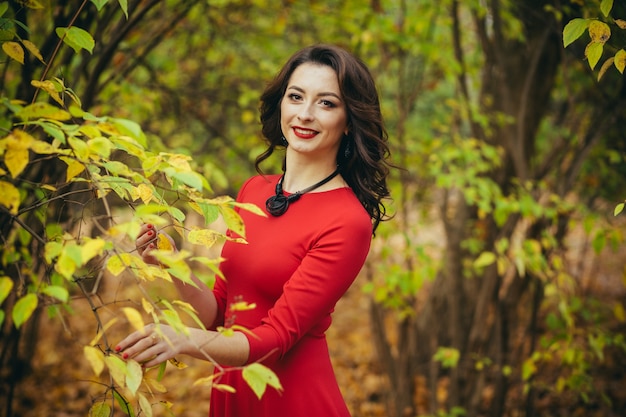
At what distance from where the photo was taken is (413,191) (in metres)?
4.95

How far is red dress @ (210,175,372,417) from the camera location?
1.48 meters

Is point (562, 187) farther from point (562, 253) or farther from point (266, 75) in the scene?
point (266, 75)

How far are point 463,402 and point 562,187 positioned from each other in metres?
→ 1.68

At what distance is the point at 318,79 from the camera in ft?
5.70

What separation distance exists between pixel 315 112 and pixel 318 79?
12cm

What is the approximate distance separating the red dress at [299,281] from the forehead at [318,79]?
0.35 metres

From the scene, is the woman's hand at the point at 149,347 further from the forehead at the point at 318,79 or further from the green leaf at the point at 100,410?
the forehead at the point at 318,79

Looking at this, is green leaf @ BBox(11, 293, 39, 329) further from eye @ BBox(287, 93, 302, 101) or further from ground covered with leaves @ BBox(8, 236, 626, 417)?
ground covered with leaves @ BBox(8, 236, 626, 417)

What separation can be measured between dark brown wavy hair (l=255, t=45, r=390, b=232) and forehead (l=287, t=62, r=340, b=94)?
17 millimetres

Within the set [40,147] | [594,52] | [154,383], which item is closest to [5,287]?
[40,147]

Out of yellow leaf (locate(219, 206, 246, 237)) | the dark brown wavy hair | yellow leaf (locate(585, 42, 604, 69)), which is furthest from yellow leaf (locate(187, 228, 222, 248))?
yellow leaf (locate(585, 42, 604, 69))

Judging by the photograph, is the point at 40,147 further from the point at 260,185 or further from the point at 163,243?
the point at 260,185

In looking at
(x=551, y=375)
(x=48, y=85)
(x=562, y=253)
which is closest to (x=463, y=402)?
(x=562, y=253)

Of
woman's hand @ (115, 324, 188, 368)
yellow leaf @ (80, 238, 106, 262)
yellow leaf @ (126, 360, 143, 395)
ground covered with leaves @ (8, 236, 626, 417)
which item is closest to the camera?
yellow leaf @ (80, 238, 106, 262)
